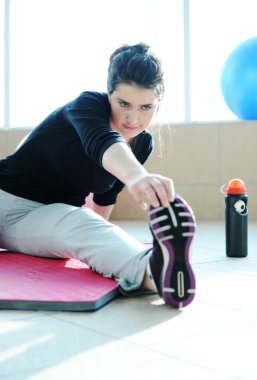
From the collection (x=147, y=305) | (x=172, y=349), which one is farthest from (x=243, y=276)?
(x=172, y=349)

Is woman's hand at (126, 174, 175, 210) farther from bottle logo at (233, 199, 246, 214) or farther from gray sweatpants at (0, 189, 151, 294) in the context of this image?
bottle logo at (233, 199, 246, 214)

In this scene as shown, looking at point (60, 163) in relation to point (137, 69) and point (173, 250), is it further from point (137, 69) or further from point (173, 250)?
point (173, 250)

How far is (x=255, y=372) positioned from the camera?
74 cm

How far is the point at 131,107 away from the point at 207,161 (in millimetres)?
2325

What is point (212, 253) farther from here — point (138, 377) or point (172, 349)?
point (138, 377)

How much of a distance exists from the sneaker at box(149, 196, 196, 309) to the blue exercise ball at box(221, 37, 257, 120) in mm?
2503

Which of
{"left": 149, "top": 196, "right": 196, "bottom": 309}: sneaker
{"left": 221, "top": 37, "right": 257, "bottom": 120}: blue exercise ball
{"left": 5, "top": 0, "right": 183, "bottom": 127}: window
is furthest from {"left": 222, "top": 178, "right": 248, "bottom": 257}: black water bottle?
{"left": 5, "top": 0, "right": 183, "bottom": 127}: window

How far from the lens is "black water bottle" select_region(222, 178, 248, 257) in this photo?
1.88 m

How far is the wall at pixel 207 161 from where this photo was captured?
3570mm

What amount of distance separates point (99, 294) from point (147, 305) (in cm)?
11

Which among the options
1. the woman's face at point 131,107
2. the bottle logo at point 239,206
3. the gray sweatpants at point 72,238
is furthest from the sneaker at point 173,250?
the bottle logo at point 239,206

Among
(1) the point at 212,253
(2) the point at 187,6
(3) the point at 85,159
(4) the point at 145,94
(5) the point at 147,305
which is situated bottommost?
(1) the point at 212,253

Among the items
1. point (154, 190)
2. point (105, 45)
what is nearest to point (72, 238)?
point (154, 190)

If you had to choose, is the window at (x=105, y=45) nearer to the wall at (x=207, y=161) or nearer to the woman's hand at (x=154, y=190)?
the wall at (x=207, y=161)
